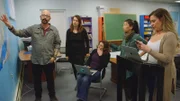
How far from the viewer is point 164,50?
1.34m

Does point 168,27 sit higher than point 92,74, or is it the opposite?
point 168,27

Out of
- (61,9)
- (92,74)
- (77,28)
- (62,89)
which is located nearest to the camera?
(92,74)

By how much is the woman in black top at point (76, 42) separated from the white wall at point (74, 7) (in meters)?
3.20

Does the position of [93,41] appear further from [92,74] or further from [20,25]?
[92,74]

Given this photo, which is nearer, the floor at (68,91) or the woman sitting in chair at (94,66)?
the woman sitting in chair at (94,66)

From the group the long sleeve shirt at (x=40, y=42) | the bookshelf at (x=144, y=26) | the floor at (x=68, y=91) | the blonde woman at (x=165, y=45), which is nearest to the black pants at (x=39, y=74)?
the long sleeve shirt at (x=40, y=42)

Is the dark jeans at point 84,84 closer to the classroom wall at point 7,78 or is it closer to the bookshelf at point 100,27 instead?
the classroom wall at point 7,78

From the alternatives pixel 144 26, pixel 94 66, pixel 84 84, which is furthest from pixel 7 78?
pixel 144 26

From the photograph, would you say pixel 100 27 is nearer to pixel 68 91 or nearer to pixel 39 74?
pixel 68 91

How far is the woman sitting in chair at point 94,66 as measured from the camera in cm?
254

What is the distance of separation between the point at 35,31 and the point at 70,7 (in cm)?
393

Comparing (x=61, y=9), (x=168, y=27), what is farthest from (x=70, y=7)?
(x=168, y=27)

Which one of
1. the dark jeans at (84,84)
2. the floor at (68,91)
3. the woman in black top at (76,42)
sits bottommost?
the floor at (68,91)

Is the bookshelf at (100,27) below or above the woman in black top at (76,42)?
above
